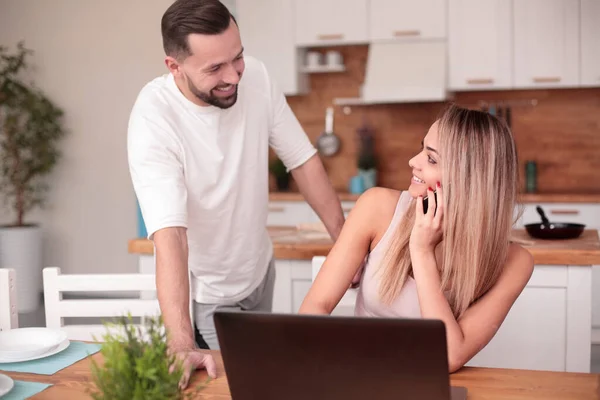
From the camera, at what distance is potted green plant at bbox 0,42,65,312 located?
5570 millimetres

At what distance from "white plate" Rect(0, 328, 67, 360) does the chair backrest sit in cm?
30

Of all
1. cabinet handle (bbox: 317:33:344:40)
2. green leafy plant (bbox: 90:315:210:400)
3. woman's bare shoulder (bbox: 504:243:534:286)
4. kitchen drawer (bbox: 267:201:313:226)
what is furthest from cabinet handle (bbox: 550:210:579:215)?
green leafy plant (bbox: 90:315:210:400)

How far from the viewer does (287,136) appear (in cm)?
244

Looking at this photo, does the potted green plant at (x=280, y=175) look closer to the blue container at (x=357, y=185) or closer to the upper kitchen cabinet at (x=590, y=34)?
the blue container at (x=357, y=185)

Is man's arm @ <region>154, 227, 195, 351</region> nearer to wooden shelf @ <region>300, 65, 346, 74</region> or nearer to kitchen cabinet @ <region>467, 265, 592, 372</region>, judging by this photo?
kitchen cabinet @ <region>467, 265, 592, 372</region>

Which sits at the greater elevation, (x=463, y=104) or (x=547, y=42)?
(x=547, y=42)

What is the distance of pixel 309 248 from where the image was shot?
2.83 m

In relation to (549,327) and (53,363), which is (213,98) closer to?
(53,363)

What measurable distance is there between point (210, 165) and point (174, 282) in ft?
1.58

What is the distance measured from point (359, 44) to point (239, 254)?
3.26 meters

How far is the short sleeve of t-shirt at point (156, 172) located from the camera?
77.0 inches

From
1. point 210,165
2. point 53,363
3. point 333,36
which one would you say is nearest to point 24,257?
point 333,36

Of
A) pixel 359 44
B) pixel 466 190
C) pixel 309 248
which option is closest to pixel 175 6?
pixel 466 190

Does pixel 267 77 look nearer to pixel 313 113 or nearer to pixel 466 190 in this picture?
pixel 466 190
